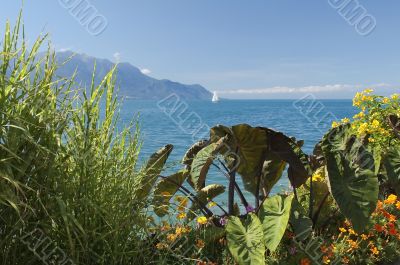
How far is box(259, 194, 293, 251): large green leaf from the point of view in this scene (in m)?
3.13

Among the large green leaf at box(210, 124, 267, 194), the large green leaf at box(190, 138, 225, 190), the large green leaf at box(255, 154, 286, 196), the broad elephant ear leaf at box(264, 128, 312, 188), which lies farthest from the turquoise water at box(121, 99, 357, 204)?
the broad elephant ear leaf at box(264, 128, 312, 188)

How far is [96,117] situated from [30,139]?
21.0 inches

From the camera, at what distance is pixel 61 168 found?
2.71m

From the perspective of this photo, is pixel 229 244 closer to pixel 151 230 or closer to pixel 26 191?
pixel 151 230

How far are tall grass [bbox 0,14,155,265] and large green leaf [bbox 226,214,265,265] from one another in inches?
24.4

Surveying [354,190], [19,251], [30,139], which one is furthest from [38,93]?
[354,190]

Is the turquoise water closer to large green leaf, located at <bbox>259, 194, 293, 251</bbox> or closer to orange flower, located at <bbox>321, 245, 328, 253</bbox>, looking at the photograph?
large green leaf, located at <bbox>259, 194, 293, 251</bbox>

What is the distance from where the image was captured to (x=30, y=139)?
2.44 meters

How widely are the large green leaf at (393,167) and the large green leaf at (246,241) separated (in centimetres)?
153

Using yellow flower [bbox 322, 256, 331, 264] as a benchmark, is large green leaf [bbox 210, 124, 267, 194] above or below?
above

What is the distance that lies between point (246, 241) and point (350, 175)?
3.27ft

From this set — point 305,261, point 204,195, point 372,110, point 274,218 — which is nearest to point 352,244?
point 305,261

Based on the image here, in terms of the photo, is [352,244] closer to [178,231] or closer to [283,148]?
[283,148]

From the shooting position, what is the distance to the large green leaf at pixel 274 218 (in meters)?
3.13
